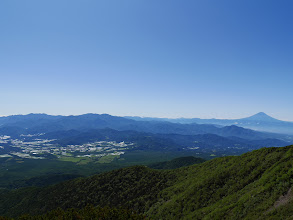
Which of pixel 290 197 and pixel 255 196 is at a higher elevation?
pixel 290 197

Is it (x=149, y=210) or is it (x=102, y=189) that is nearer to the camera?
(x=149, y=210)

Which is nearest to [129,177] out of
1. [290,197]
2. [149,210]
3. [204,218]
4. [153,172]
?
[153,172]

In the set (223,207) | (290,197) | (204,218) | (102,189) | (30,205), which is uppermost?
(290,197)

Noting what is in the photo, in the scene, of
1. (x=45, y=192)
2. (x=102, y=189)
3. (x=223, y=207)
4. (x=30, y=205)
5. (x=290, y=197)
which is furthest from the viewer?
(x=45, y=192)

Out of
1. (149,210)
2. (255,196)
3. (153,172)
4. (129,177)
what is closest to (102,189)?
(129,177)

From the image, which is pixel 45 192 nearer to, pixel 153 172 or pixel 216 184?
pixel 153 172

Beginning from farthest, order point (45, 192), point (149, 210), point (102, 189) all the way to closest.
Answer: point (45, 192) < point (102, 189) < point (149, 210)
